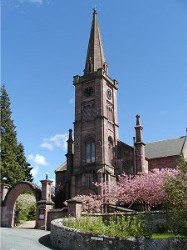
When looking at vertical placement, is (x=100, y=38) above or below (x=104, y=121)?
above

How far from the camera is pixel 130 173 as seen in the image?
152ft

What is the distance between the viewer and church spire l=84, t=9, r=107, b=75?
5269 cm

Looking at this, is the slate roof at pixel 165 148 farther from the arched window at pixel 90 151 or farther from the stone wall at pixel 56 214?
the stone wall at pixel 56 214

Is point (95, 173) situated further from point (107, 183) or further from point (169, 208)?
point (169, 208)

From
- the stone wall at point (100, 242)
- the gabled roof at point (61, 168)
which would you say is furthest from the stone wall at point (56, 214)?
the gabled roof at point (61, 168)

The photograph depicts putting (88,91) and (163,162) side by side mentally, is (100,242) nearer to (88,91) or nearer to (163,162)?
(163,162)

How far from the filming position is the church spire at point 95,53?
5269 cm

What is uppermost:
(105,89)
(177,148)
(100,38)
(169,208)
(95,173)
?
(100,38)

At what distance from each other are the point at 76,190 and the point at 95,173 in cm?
324

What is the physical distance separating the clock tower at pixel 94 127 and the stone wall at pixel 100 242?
74.3 feet

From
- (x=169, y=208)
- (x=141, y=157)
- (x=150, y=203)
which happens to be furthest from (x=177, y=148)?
(x=169, y=208)

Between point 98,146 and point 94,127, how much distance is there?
2.92 metres

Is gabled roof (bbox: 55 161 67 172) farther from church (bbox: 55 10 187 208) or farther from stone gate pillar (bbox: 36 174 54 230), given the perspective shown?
stone gate pillar (bbox: 36 174 54 230)

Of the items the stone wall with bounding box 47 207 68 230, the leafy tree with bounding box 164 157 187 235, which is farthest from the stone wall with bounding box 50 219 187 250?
the stone wall with bounding box 47 207 68 230
